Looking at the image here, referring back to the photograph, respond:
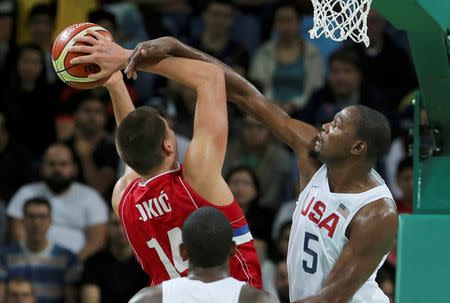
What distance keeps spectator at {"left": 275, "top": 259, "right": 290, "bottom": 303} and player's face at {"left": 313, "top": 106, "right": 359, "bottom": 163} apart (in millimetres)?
3520

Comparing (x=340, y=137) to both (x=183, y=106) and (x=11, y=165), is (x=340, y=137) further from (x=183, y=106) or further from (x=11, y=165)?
(x=11, y=165)

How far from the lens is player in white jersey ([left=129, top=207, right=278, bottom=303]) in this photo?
470 centimetres

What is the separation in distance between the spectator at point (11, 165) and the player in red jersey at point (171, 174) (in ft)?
16.9

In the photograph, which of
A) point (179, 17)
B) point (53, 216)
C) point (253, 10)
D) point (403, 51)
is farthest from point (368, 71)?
point (53, 216)

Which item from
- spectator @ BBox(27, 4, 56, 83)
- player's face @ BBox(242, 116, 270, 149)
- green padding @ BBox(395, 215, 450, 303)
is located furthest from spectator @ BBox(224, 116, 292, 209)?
green padding @ BBox(395, 215, 450, 303)

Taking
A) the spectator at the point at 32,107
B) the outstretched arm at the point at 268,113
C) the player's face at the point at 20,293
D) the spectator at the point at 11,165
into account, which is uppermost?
the outstretched arm at the point at 268,113

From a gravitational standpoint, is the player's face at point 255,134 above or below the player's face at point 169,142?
below

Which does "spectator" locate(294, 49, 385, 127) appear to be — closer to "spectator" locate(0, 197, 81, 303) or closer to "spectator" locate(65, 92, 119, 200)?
"spectator" locate(65, 92, 119, 200)

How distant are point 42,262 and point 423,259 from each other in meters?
4.47

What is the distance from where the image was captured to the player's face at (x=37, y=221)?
9695 millimetres

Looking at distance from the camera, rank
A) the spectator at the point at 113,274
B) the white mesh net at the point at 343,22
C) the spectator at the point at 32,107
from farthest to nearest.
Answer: the spectator at the point at 32,107
the spectator at the point at 113,274
the white mesh net at the point at 343,22

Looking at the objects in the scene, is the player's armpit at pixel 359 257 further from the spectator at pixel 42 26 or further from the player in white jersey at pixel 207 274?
the spectator at pixel 42 26

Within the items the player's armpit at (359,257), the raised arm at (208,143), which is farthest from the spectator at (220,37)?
the player's armpit at (359,257)

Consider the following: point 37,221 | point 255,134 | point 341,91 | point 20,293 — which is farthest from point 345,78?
point 20,293
